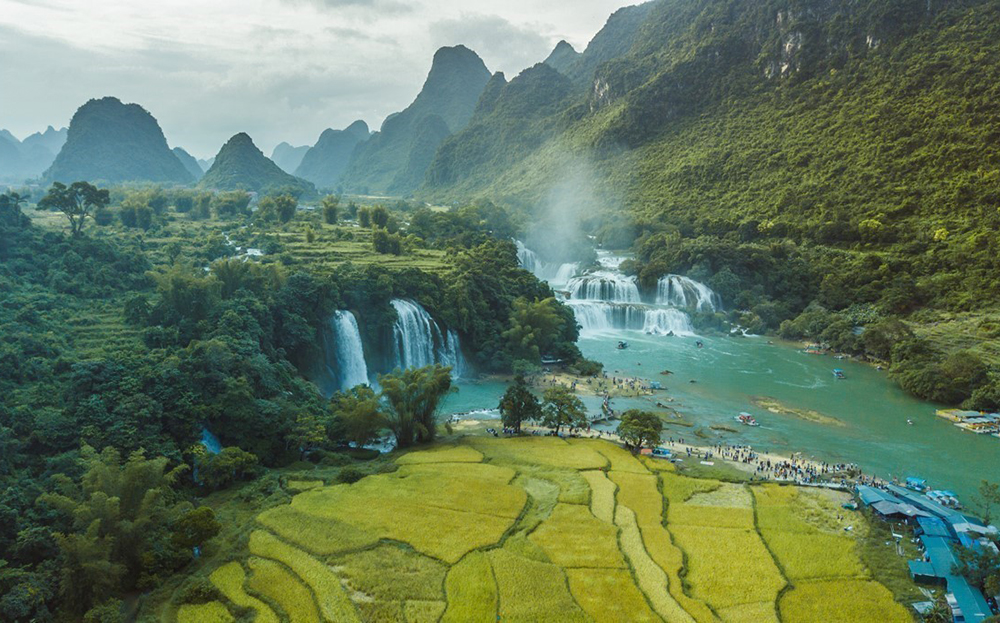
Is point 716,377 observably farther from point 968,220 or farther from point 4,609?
point 4,609

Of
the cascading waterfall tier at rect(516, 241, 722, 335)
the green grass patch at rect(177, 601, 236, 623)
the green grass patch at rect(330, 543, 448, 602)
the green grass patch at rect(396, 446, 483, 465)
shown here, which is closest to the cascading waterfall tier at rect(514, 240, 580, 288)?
the cascading waterfall tier at rect(516, 241, 722, 335)

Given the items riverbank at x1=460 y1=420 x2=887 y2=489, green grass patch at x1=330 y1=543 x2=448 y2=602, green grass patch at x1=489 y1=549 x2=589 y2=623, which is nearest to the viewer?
green grass patch at x1=489 y1=549 x2=589 y2=623

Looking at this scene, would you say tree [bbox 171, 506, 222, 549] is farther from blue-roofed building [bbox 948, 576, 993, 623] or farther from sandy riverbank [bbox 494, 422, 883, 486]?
blue-roofed building [bbox 948, 576, 993, 623]

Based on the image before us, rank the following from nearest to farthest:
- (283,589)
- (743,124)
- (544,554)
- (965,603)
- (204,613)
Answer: (204,613)
(283,589)
(965,603)
(544,554)
(743,124)

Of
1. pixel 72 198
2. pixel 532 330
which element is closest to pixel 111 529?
pixel 532 330


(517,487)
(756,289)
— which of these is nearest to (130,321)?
(517,487)

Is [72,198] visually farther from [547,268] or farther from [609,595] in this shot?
Answer: [547,268]

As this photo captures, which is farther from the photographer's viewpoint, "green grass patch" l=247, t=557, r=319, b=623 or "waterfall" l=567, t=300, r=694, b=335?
"waterfall" l=567, t=300, r=694, b=335
